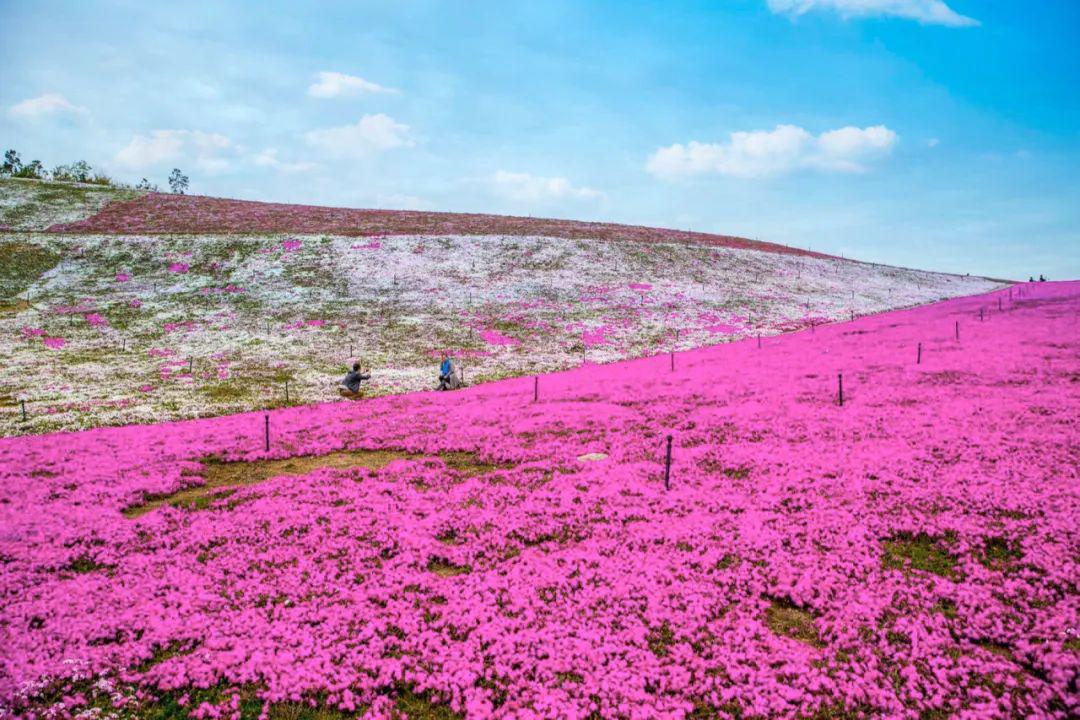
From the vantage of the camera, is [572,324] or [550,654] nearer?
[550,654]

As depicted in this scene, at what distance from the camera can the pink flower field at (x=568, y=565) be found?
905 cm

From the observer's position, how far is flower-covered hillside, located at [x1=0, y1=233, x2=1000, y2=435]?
1357 inches

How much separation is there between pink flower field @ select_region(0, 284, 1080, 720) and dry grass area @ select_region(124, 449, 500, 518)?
126mm

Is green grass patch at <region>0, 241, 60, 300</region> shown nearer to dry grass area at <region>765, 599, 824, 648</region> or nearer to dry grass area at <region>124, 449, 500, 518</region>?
dry grass area at <region>124, 449, 500, 518</region>

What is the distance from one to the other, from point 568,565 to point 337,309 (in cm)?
4721

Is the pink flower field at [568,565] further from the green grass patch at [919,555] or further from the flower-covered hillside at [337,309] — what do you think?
the flower-covered hillside at [337,309]

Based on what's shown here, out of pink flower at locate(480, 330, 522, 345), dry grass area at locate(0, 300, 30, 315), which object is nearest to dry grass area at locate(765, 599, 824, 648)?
pink flower at locate(480, 330, 522, 345)

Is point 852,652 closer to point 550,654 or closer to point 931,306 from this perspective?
point 550,654

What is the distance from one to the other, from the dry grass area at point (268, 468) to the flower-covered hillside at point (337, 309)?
1040 centimetres

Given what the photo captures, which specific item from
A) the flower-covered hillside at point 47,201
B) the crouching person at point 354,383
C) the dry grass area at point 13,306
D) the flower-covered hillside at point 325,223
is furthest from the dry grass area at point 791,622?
the flower-covered hillside at point 47,201

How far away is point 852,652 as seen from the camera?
9547 millimetres

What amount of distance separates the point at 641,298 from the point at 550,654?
54752mm

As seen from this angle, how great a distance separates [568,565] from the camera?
12.8 m

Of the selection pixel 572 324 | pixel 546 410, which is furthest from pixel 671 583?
pixel 572 324
